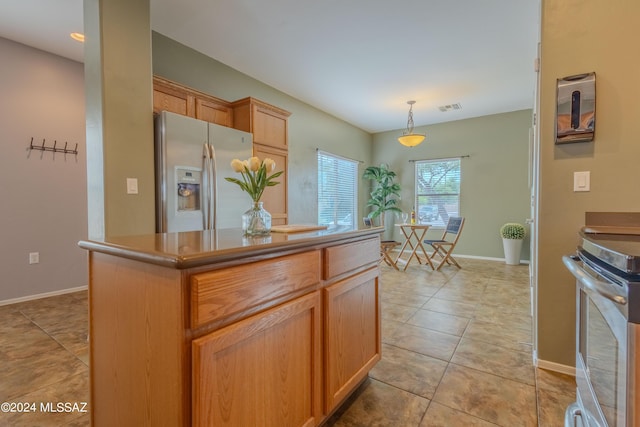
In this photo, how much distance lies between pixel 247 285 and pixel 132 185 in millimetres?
1852

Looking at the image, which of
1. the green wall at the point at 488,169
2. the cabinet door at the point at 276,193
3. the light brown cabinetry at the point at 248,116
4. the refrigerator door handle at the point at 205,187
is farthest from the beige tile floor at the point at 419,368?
the green wall at the point at 488,169

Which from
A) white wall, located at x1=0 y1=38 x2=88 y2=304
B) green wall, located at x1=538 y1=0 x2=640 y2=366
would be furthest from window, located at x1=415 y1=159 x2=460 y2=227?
white wall, located at x1=0 y1=38 x2=88 y2=304

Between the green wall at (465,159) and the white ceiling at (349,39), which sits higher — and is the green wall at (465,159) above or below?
below

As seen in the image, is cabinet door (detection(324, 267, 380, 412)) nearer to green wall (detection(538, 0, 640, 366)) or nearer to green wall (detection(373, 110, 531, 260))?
green wall (detection(538, 0, 640, 366))

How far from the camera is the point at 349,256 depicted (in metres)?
1.48

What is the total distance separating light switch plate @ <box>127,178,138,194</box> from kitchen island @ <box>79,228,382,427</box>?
4.38 feet

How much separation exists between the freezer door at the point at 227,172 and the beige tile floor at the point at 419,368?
141 cm

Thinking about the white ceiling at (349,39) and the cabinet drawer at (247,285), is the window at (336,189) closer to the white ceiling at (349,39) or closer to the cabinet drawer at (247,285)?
the white ceiling at (349,39)

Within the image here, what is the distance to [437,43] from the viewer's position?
3.17 m

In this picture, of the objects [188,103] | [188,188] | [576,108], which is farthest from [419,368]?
[188,103]

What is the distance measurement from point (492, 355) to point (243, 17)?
3.43 meters

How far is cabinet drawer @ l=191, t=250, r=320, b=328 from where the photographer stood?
31.5 inches

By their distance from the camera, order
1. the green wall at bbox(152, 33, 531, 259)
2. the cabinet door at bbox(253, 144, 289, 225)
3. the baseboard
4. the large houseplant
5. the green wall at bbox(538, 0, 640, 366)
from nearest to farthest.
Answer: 1. the green wall at bbox(538, 0, 640, 366)
2. the baseboard
3. the cabinet door at bbox(253, 144, 289, 225)
4. the green wall at bbox(152, 33, 531, 259)
5. the large houseplant

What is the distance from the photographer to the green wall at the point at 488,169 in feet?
17.5
